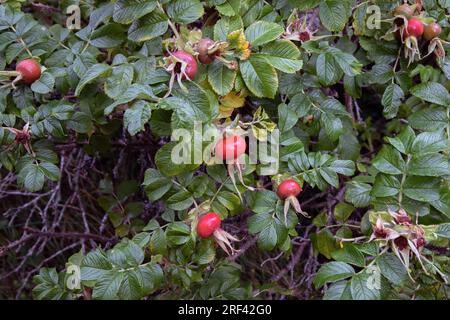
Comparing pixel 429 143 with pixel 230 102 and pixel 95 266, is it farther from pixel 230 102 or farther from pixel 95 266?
pixel 95 266

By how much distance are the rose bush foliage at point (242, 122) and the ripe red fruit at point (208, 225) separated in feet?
0.07

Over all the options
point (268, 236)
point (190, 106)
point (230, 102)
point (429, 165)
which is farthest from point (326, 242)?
point (190, 106)

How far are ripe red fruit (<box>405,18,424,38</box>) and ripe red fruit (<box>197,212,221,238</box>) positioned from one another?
0.73m

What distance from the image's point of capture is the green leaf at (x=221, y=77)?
127cm

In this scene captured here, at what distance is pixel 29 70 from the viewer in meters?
1.43

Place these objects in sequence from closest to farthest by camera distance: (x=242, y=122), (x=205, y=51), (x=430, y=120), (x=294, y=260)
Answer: (x=205, y=51) < (x=242, y=122) < (x=430, y=120) < (x=294, y=260)

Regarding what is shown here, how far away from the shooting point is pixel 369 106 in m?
2.54

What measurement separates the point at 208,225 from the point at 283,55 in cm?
45

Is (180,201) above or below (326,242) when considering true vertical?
above

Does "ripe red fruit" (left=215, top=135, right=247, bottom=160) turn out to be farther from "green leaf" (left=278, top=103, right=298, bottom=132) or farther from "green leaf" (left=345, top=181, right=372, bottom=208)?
"green leaf" (left=345, top=181, right=372, bottom=208)

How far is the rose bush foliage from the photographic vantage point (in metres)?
1.23
